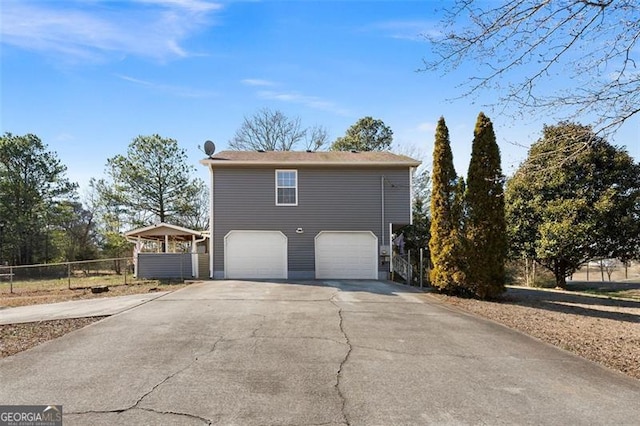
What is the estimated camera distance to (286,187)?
57.2 ft

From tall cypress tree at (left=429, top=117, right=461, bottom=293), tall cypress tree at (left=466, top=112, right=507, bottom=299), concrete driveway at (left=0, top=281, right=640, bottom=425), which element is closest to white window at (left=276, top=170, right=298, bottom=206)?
A: tall cypress tree at (left=429, top=117, right=461, bottom=293)

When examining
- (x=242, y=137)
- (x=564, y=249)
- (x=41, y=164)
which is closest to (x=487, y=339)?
(x=564, y=249)

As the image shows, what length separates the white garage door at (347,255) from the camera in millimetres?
17250

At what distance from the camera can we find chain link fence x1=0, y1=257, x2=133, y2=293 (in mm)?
17219

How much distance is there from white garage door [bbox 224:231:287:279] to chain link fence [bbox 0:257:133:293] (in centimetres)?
422

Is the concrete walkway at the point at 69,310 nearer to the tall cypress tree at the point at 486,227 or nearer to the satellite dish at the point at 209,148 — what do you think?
the satellite dish at the point at 209,148

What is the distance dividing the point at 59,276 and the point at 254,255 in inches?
577

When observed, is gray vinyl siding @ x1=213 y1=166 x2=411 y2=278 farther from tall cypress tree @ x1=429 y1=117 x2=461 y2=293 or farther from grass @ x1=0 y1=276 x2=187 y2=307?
tall cypress tree @ x1=429 y1=117 x2=461 y2=293

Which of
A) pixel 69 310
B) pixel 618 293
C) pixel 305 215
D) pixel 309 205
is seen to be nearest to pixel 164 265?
pixel 305 215

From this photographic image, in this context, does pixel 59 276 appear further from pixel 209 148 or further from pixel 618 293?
pixel 618 293

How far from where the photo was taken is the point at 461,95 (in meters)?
6.16

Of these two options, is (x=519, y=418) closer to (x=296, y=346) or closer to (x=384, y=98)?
(x=296, y=346)

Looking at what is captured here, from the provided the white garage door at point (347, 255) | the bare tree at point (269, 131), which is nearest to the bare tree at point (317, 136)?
the bare tree at point (269, 131)

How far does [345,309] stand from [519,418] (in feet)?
19.2
